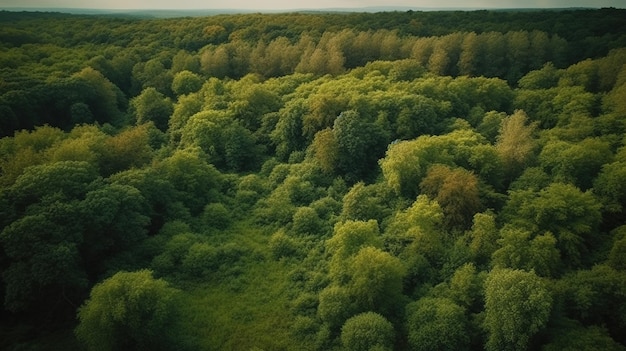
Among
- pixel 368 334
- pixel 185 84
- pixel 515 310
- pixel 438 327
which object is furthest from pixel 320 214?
pixel 185 84

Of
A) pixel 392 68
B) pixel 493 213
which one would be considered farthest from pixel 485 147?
pixel 392 68

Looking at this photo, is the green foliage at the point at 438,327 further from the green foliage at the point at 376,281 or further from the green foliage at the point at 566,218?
the green foliage at the point at 566,218

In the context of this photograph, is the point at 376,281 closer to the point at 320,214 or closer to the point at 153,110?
the point at 320,214

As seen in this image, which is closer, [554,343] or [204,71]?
[554,343]

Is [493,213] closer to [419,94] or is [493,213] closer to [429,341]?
[429,341]

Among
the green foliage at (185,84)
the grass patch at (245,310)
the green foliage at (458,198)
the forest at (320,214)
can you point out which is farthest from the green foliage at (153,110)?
the green foliage at (458,198)

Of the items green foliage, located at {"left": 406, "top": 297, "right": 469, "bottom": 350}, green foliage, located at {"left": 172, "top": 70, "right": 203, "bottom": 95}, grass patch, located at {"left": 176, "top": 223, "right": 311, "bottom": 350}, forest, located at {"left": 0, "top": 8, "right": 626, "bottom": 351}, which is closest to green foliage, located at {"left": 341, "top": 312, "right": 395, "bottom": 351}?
forest, located at {"left": 0, "top": 8, "right": 626, "bottom": 351}
